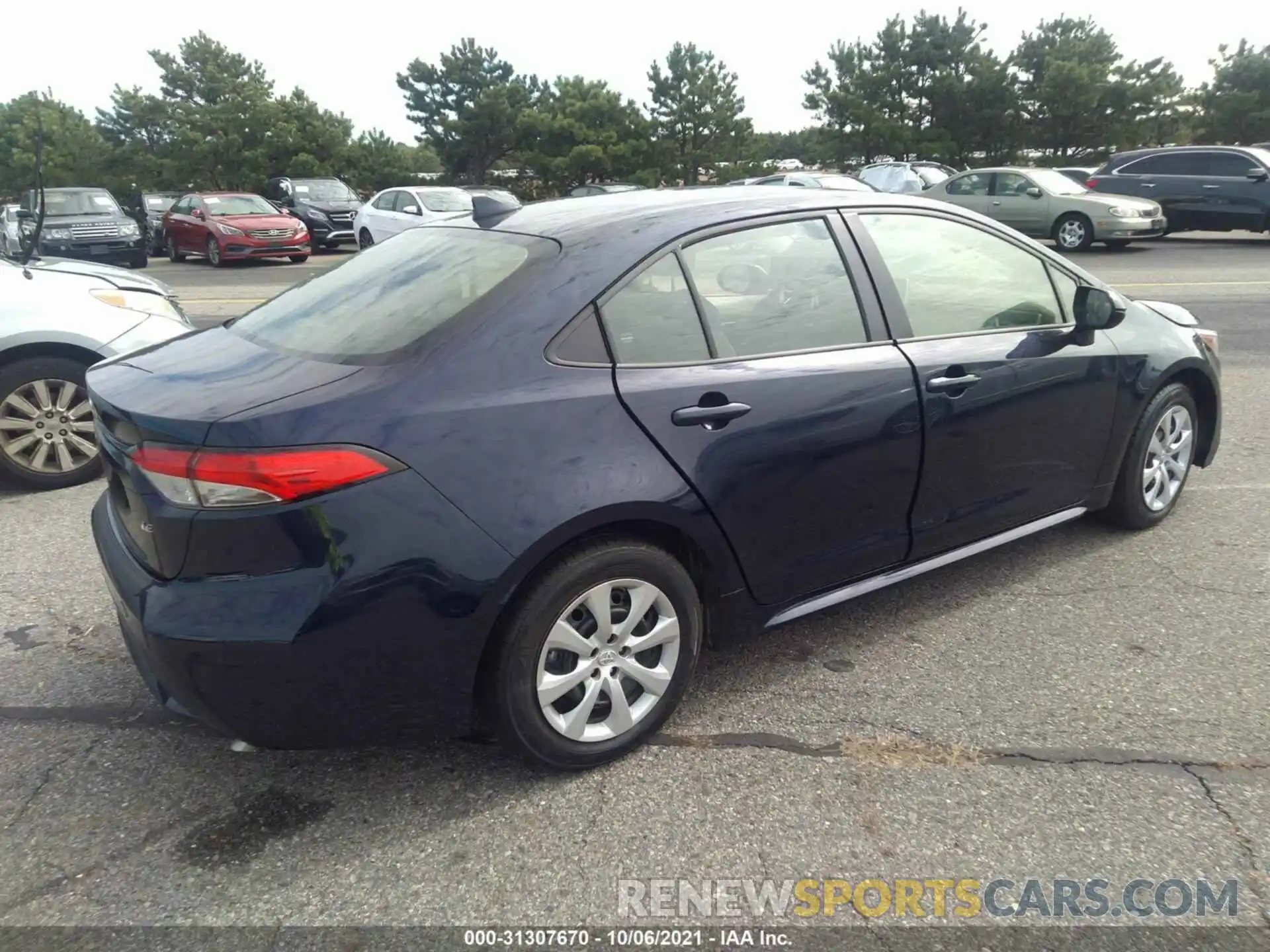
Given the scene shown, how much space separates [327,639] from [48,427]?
149 inches

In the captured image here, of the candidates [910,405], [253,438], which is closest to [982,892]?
[910,405]

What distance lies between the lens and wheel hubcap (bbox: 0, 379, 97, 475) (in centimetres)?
512

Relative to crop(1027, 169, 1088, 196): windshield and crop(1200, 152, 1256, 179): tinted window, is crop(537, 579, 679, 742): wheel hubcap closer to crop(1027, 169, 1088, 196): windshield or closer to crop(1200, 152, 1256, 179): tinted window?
crop(1027, 169, 1088, 196): windshield

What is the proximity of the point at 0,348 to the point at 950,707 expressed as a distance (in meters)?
4.86

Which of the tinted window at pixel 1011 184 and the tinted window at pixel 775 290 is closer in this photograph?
the tinted window at pixel 775 290

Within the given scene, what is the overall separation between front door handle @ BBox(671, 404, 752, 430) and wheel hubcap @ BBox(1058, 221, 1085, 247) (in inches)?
654

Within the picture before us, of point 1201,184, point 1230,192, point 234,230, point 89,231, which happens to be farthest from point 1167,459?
point 89,231

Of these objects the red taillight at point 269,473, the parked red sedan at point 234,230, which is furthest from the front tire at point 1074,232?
the red taillight at point 269,473

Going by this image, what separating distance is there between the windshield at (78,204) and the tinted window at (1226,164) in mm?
20567

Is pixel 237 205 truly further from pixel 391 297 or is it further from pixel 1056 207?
pixel 391 297

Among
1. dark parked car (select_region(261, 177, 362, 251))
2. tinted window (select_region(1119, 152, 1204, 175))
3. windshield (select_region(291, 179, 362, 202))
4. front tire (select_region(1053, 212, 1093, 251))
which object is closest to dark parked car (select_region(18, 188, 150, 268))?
dark parked car (select_region(261, 177, 362, 251))

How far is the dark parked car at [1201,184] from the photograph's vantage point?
57.0ft

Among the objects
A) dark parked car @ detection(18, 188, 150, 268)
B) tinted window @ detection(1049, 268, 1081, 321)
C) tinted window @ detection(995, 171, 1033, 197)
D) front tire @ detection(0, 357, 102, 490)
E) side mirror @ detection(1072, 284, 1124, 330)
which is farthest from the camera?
dark parked car @ detection(18, 188, 150, 268)
